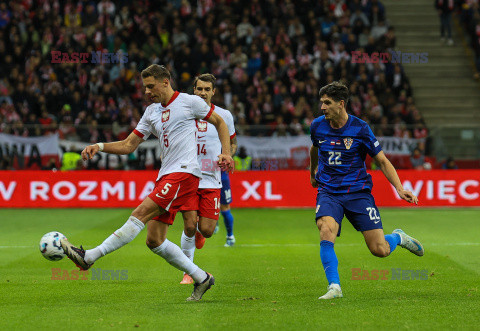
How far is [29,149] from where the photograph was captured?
862 inches

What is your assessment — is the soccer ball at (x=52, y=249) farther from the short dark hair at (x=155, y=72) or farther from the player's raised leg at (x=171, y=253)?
the short dark hair at (x=155, y=72)

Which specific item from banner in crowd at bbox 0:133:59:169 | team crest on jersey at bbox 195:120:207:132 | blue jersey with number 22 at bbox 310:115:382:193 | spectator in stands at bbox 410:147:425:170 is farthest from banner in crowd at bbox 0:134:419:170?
blue jersey with number 22 at bbox 310:115:382:193

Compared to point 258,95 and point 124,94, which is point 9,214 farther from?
point 258,95

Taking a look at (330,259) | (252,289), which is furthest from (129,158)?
(330,259)

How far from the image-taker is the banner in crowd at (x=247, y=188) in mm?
21000

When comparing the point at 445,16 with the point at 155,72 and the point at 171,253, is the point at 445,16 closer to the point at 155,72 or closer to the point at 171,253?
the point at 155,72

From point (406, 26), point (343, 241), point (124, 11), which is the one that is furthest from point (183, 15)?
point (343, 241)

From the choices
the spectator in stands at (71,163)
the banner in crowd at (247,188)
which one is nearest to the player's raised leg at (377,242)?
the banner in crowd at (247,188)

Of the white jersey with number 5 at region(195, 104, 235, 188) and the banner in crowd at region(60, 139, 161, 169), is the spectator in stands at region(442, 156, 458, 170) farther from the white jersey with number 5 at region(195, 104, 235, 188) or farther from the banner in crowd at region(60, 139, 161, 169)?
the white jersey with number 5 at region(195, 104, 235, 188)

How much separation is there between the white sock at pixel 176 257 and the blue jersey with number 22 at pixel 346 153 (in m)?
1.66

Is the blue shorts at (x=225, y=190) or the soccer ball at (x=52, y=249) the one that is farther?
the blue shorts at (x=225, y=190)

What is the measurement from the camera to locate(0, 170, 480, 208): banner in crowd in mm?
21000

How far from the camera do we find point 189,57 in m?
25.8

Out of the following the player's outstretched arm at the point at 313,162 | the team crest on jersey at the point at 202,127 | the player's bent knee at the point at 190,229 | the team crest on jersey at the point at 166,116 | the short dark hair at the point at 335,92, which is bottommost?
the player's bent knee at the point at 190,229
